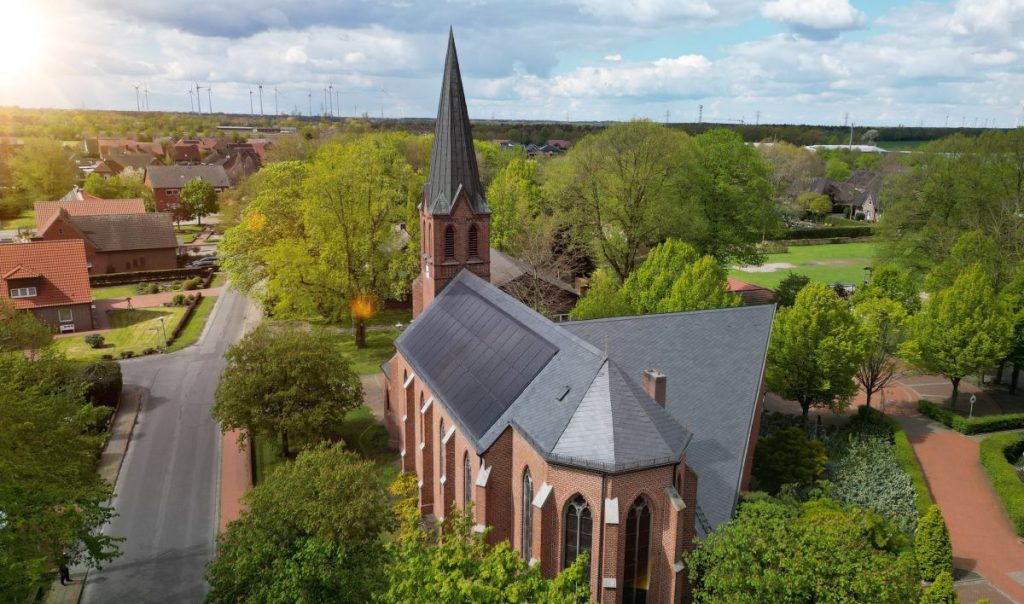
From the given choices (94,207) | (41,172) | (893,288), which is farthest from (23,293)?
(41,172)

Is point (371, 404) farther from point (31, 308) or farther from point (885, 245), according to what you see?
point (885, 245)

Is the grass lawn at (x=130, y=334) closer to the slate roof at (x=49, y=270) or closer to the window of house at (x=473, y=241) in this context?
the slate roof at (x=49, y=270)

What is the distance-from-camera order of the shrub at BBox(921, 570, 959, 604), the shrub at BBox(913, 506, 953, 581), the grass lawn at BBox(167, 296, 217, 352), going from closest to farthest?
the shrub at BBox(921, 570, 959, 604) → the shrub at BBox(913, 506, 953, 581) → the grass lawn at BBox(167, 296, 217, 352)

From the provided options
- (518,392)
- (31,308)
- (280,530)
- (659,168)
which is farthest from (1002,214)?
(31,308)

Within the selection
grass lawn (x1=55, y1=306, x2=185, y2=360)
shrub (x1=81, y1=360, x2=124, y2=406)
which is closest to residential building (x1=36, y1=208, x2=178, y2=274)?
grass lawn (x1=55, y1=306, x2=185, y2=360)

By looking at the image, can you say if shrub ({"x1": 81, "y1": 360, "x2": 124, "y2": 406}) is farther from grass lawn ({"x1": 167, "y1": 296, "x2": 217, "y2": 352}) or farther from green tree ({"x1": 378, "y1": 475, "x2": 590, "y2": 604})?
green tree ({"x1": 378, "y1": 475, "x2": 590, "y2": 604})
